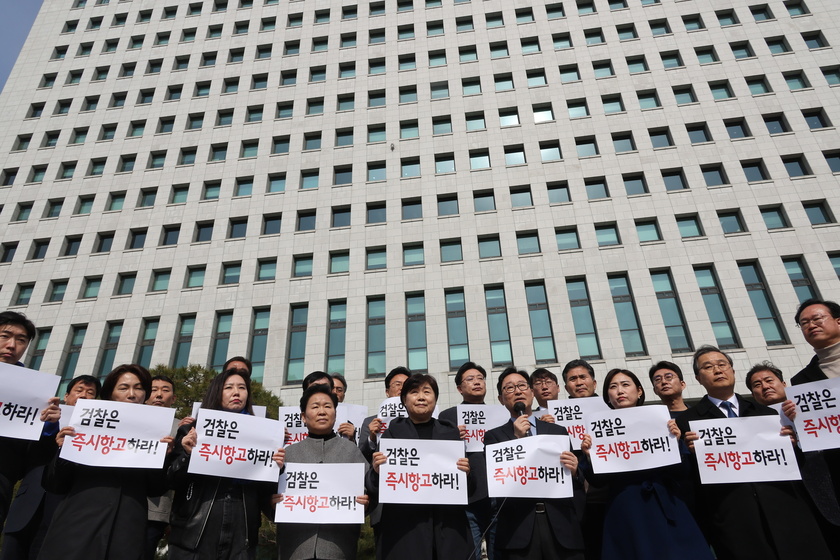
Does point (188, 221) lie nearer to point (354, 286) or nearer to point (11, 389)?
point (354, 286)

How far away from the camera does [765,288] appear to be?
21.2 metres

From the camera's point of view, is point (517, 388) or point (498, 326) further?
point (498, 326)

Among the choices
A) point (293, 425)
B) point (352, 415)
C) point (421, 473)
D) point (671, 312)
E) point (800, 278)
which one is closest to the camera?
point (421, 473)

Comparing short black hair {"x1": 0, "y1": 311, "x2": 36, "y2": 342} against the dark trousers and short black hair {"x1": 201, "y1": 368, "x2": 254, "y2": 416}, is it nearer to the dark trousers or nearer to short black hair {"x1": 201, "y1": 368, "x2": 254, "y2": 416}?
short black hair {"x1": 201, "y1": 368, "x2": 254, "y2": 416}

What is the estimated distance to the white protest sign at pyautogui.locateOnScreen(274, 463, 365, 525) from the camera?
15.1 feet

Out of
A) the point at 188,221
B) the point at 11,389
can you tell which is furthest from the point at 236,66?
the point at 11,389

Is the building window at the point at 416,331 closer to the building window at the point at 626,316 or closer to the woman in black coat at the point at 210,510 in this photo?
the building window at the point at 626,316

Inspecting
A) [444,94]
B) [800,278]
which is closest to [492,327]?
[800,278]

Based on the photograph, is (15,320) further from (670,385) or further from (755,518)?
(755,518)

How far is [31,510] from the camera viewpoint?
4.93 metres

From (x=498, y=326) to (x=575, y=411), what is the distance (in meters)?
15.7

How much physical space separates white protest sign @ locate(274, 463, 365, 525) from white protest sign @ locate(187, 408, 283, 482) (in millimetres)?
233

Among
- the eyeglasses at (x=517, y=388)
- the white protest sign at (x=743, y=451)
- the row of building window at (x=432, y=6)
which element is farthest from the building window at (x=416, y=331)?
the row of building window at (x=432, y=6)

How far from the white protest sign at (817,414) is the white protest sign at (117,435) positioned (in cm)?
581
